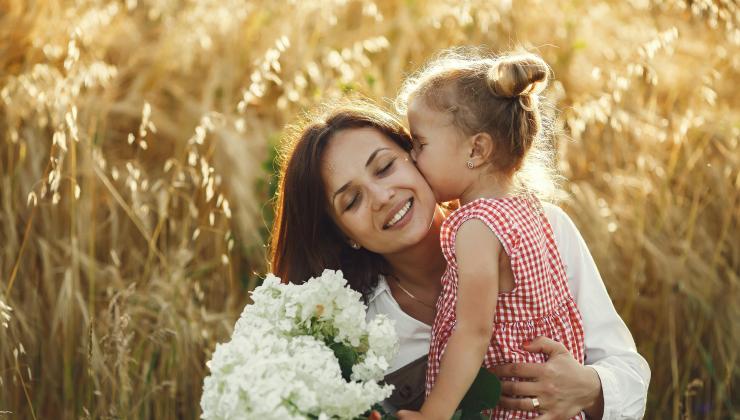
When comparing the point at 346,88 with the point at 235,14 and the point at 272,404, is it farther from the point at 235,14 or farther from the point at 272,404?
the point at 272,404

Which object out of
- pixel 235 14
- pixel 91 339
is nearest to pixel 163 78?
pixel 235 14

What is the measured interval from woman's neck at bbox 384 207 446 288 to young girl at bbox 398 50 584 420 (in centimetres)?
17

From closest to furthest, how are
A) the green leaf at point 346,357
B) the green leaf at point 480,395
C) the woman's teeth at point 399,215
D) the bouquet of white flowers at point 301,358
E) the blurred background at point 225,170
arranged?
the bouquet of white flowers at point 301,358, the green leaf at point 346,357, the green leaf at point 480,395, the woman's teeth at point 399,215, the blurred background at point 225,170

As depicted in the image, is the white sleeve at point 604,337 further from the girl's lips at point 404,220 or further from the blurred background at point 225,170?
the blurred background at point 225,170

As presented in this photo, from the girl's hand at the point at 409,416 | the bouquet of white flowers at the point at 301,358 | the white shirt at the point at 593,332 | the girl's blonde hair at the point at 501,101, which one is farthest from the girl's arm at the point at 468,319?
the white shirt at the point at 593,332

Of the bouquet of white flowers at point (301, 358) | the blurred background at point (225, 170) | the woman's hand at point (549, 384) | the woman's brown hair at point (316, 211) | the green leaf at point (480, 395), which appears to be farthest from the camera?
the blurred background at point (225, 170)

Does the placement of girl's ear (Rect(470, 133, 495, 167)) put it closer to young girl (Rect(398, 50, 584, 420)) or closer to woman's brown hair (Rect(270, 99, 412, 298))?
young girl (Rect(398, 50, 584, 420))

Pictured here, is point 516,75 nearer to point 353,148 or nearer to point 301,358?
point 353,148

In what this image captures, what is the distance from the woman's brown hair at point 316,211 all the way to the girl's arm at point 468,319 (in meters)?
0.48

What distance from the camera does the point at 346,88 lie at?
315 cm

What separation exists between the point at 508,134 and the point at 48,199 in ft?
6.64

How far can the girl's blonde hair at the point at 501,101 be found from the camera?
7.36 feet

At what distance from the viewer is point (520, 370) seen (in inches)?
86.4

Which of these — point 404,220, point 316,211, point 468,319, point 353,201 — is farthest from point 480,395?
point 316,211
